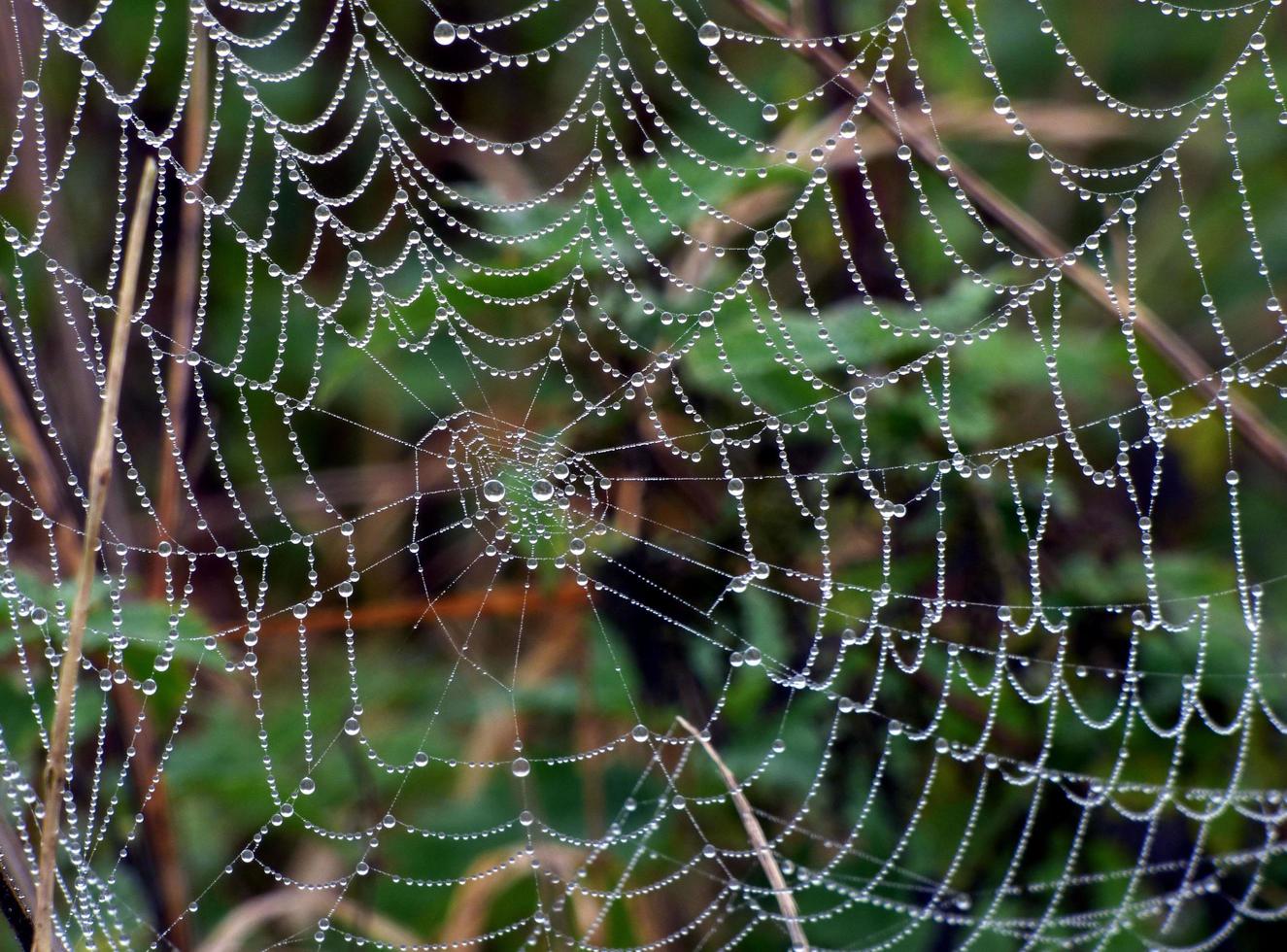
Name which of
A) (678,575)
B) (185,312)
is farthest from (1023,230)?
(185,312)

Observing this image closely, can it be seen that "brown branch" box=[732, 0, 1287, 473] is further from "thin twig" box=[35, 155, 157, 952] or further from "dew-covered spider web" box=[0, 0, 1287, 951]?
"thin twig" box=[35, 155, 157, 952]

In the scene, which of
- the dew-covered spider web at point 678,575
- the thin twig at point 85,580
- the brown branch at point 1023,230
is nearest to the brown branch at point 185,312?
the dew-covered spider web at point 678,575

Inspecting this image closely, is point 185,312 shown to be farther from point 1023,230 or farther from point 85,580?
point 1023,230

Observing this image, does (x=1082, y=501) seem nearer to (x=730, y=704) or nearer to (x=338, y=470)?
(x=730, y=704)

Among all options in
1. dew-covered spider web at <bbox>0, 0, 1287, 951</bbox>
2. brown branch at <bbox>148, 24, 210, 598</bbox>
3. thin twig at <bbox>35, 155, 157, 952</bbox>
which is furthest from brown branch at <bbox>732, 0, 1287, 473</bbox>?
thin twig at <bbox>35, 155, 157, 952</bbox>

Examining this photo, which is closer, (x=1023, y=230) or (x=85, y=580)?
(x=85, y=580)

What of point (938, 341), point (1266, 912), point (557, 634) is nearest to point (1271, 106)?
point (938, 341)
